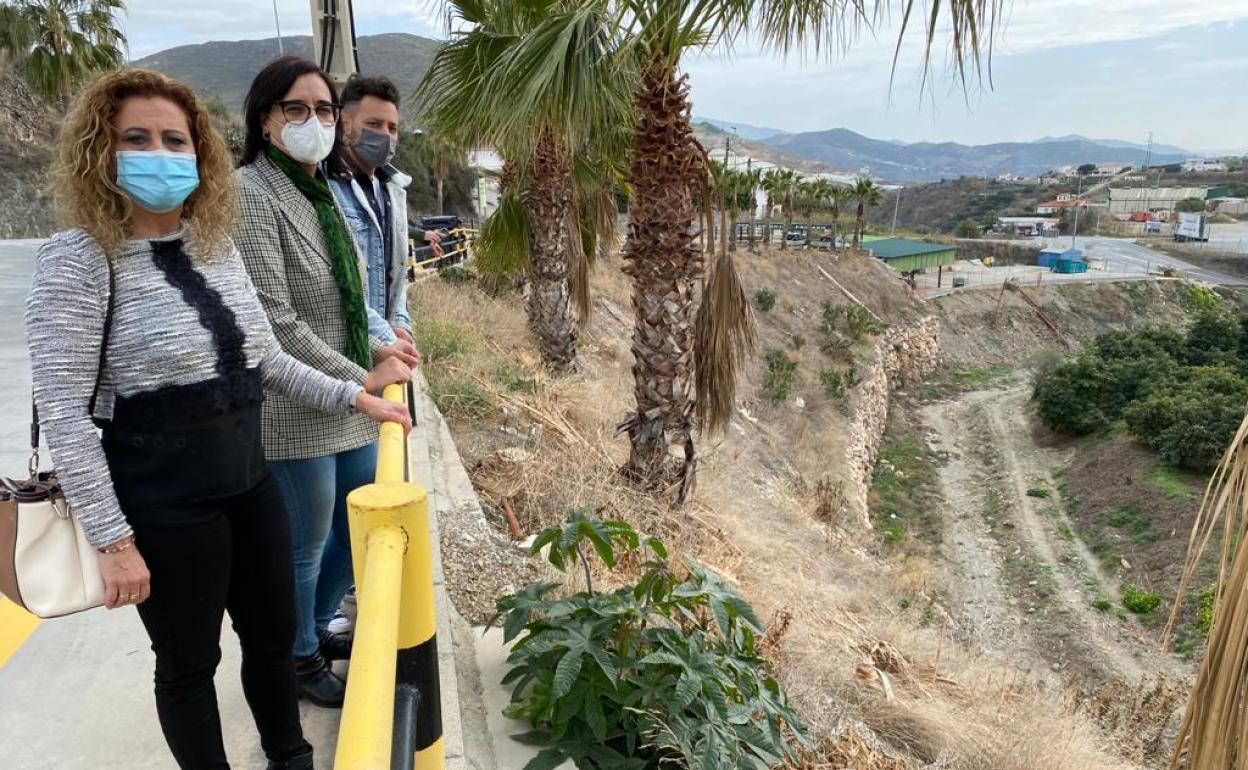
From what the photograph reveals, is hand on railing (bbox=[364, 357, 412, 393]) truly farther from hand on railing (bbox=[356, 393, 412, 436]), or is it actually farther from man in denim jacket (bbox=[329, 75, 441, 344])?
man in denim jacket (bbox=[329, 75, 441, 344])

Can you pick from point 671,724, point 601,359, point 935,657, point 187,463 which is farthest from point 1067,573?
point 187,463

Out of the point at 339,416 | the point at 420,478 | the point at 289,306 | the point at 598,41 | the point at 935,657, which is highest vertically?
the point at 598,41

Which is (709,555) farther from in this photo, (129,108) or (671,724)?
(129,108)

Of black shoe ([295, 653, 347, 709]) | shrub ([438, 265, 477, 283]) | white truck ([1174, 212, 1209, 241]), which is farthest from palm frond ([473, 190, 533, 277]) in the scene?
white truck ([1174, 212, 1209, 241])

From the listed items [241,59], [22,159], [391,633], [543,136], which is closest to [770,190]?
[22,159]

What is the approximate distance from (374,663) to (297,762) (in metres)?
1.41

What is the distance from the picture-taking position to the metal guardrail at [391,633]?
0.90 m

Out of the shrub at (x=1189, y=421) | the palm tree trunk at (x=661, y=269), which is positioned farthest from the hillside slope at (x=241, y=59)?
the palm tree trunk at (x=661, y=269)

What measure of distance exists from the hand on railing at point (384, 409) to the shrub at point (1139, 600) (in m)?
16.1

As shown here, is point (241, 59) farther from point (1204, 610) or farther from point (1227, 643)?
point (1227, 643)

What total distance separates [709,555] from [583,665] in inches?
137

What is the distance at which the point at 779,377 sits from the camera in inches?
891

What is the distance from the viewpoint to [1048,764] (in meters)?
3.79

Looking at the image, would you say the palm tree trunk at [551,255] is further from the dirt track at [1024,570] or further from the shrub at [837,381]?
the shrub at [837,381]
